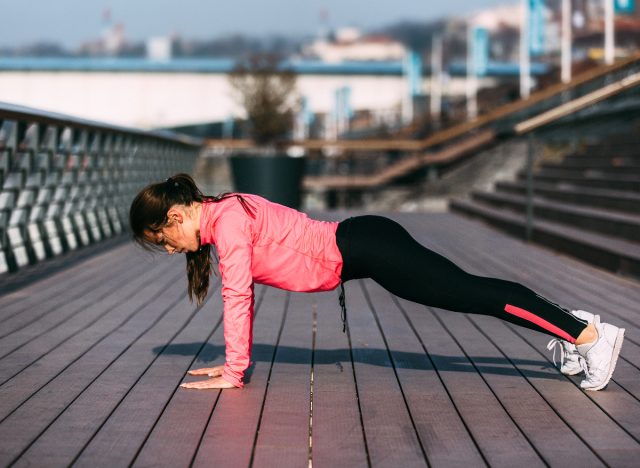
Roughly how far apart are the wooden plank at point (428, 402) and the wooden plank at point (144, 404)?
0.90 meters

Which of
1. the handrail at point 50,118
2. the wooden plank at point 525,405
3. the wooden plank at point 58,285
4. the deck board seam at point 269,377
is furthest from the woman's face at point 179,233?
the handrail at point 50,118

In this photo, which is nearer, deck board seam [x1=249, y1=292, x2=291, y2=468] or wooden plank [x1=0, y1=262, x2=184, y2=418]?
deck board seam [x1=249, y1=292, x2=291, y2=468]

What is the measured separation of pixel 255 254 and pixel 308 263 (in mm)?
200

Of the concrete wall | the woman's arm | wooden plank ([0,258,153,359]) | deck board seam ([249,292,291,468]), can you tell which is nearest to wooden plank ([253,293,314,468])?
deck board seam ([249,292,291,468])

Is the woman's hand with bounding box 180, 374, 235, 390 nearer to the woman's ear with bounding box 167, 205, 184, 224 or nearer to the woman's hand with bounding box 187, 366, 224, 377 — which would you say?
the woman's hand with bounding box 187, 366, 224, 377

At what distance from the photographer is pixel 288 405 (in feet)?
12.8

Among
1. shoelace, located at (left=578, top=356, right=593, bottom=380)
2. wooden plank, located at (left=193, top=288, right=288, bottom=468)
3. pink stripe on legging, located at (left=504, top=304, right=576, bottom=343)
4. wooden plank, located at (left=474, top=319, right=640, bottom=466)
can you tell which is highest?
pink stripe on legging, located at (left=504, top=304, right=576, bottom=343)

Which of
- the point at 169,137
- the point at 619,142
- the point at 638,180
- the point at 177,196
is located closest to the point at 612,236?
the point at 638,180

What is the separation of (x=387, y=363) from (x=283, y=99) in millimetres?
38508

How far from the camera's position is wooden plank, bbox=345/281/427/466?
3260mm

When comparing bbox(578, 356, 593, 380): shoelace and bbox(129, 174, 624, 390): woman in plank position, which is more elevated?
bbox(129, 174, 624, 390): woman in plank position

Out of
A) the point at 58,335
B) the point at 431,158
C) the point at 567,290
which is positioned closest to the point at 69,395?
the point at 58,335

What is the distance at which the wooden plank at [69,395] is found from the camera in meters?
3.37

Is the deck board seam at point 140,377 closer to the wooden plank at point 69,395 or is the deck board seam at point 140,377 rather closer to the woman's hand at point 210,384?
the wooden plank at point 69,395
